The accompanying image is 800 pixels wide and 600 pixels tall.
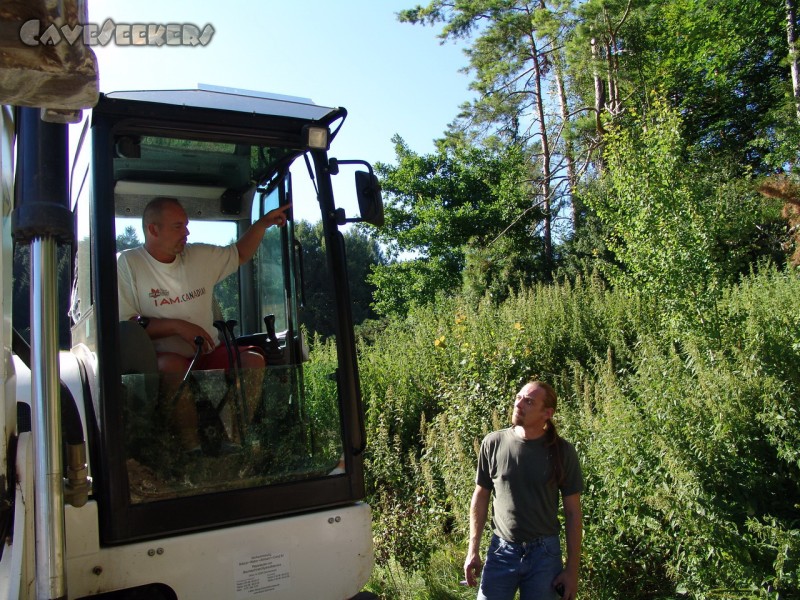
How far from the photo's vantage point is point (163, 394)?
3.34 m

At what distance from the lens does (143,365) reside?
3.31 metres

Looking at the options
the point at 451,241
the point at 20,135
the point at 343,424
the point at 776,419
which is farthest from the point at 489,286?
the point at 20,135

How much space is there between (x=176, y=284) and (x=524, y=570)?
2332mm

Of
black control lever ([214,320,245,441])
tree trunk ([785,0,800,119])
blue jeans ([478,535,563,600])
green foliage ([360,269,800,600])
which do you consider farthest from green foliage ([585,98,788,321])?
tree trunk ([785,0,800,119])

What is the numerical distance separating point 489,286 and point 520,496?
1694 cm

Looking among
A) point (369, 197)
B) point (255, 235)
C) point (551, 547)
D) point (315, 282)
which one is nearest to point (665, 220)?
point (551, 547)

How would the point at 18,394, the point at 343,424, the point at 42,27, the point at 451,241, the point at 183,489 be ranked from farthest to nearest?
the point at 451,241 → the point at 343,424 → the point at 183,489 → the point at 18,394 → the point at 42,27

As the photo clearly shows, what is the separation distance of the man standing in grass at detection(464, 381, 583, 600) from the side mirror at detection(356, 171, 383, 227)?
1269 mm

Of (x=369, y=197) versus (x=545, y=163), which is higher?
(x=545, y=163)

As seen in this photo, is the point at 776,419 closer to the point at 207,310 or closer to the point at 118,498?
the point at 207,310

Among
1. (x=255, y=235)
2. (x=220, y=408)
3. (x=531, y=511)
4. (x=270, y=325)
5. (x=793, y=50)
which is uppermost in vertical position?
(x=793, y=50)

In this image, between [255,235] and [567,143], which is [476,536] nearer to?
[255,235]

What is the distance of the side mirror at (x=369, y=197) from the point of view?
12.4 feet

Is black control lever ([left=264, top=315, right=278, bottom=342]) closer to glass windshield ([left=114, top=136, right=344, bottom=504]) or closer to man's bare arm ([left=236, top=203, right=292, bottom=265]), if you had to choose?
glass windshield ([left=114, top=136, right=344, bottom=504])
